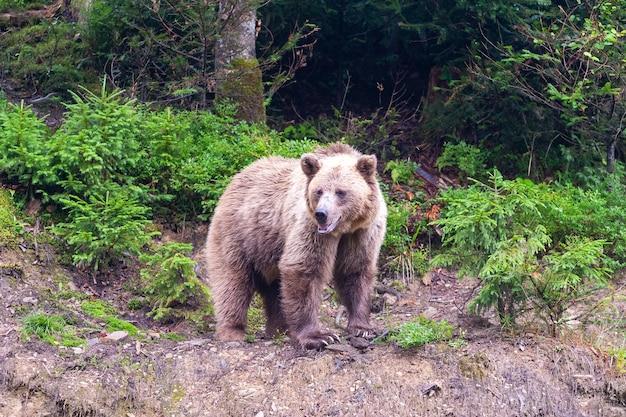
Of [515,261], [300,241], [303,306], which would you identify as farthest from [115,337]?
[515,261]

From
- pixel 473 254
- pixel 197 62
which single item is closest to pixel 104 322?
pixel 473 254

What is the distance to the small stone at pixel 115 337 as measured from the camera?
6750mm

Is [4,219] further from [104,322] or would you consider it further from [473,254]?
[473,254]

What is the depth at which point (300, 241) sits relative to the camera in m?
6.60

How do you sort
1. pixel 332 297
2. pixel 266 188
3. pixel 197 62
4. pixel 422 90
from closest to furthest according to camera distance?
pixel 266 188, pixel 332 297, pixel 197 62, pixel 422 90

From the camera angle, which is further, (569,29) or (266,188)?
(569,29)

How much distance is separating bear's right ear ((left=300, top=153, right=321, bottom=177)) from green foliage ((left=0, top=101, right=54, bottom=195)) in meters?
3.07

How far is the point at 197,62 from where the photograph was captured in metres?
10.8

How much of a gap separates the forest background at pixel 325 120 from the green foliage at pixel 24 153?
2 centimetres

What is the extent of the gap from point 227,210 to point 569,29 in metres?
4.96

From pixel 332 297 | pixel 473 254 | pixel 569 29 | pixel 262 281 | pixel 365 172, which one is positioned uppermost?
pixel 569 29

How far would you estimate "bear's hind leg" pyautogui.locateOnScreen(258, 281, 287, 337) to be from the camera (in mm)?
7527

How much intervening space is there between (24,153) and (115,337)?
2583 millimetres

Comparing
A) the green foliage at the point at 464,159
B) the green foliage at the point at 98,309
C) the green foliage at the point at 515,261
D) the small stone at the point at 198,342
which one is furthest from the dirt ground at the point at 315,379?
the green foliage at the point at 464,159
